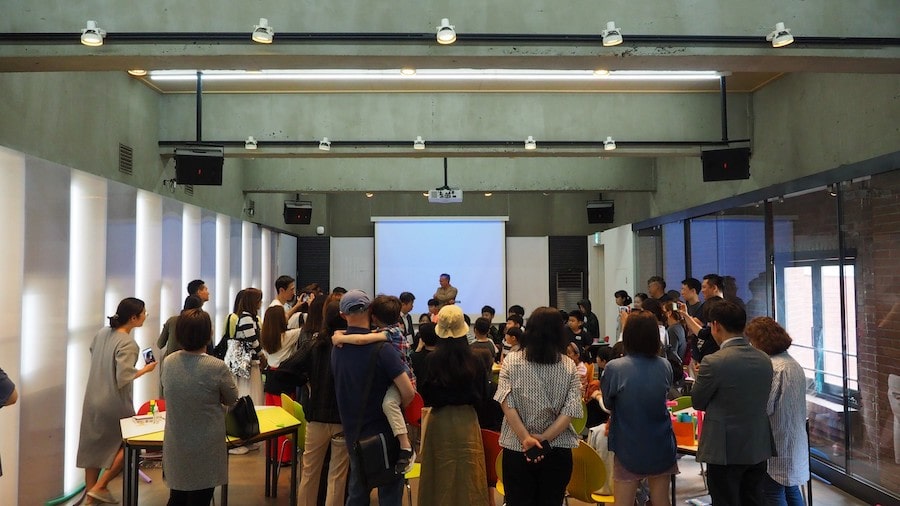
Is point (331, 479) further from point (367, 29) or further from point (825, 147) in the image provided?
point (825, 147)

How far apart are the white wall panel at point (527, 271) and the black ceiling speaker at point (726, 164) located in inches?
280

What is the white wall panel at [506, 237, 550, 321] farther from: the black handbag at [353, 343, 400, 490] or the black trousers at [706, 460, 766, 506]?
the black handbag at [353, 343, 400, 490]

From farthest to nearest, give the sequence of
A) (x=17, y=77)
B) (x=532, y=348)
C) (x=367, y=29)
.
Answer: (x=17, y=77) → (x=367, y=29) → (x=532, y=348)

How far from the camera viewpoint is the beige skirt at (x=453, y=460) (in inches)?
135

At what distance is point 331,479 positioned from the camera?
3.81 m

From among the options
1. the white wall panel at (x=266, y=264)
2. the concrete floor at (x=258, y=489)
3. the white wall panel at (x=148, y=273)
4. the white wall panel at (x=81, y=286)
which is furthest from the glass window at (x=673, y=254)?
the white wall panel at (x=81, y=286)

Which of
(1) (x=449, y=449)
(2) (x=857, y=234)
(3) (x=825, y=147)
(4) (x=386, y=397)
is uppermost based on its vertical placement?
(3) (x=825, y=147)

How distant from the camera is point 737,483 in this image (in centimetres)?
340

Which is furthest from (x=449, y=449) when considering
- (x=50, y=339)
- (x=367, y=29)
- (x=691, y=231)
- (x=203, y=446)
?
(x=691, y=231)

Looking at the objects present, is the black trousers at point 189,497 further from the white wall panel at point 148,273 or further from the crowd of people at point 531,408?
the white wall panel at point 148,273

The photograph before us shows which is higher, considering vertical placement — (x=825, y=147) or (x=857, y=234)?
(x=825, y=147)

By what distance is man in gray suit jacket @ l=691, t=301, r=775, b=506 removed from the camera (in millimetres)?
3311

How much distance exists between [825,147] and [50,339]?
692 centimetres

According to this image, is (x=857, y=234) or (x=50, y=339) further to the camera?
(x=857, y=234)
